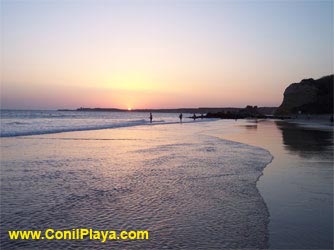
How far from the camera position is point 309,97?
351ft

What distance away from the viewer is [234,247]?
479cm

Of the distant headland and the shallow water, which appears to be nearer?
the shallow water

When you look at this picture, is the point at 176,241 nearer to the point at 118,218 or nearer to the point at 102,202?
the point at 118,218

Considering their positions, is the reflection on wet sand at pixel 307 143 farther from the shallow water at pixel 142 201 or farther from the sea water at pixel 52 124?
the sea water at pixel 52 124

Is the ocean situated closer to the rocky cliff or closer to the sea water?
the sea water

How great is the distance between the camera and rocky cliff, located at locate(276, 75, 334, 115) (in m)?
99.7

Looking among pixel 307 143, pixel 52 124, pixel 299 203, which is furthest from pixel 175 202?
pixel 52 124

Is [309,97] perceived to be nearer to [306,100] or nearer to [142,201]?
[306,100]

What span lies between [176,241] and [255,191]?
12.5 feet

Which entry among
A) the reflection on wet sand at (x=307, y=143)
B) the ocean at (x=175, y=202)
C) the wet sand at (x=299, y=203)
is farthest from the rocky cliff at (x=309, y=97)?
the ocean at (x=175, y=202)

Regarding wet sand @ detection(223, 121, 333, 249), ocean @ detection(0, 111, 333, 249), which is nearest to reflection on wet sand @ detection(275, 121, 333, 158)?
wet sand @ detection(223, 121, 333, 249)

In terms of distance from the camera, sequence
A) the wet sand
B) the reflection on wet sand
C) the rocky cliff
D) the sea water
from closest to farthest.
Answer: the wet sand → the reflection on wet sand → the sea water → the rocky cliff

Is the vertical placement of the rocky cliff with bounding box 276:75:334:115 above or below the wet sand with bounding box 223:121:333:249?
above

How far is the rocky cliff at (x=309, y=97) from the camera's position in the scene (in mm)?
99688
